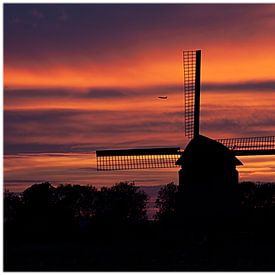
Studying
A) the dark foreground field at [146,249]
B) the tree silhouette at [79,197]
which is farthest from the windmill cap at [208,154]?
the tree silhouette at [79,197]

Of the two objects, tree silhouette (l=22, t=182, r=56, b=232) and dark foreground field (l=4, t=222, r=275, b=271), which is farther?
tree silhouette (l=22, t=182, r=56, b=232)

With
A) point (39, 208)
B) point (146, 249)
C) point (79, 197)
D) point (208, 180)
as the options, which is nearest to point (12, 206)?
point (39, 208)

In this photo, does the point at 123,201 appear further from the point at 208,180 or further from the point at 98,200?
the point at 208,180

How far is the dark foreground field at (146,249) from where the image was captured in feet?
84.7

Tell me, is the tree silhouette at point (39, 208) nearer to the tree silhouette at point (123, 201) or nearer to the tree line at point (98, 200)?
the tree line at point (98, 200)

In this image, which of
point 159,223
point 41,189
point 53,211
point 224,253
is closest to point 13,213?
point 41,189

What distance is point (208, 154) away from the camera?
Result: 36125mm

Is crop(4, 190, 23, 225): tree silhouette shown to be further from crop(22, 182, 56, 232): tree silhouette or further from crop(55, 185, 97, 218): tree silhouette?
crop(55, 185, 97, 218): tree silhouette

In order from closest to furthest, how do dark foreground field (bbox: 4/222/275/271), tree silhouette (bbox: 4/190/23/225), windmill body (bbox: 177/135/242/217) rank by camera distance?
dark foreground field (bbox: 4/222/275/271), windmill body (bbox: 177/135/242/217), tree silhouette (bbox: 4/190/23/225)

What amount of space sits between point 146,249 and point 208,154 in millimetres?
6634

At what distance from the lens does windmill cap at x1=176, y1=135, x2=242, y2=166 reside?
36000 mm

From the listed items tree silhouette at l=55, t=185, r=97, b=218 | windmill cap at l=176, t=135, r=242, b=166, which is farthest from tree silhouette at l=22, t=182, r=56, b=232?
windmill cap at l=176, t=135, r=242, b=166

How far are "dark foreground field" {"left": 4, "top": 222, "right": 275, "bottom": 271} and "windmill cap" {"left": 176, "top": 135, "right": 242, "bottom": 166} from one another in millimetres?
2670

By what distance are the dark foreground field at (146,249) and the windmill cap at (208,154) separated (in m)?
2.67
